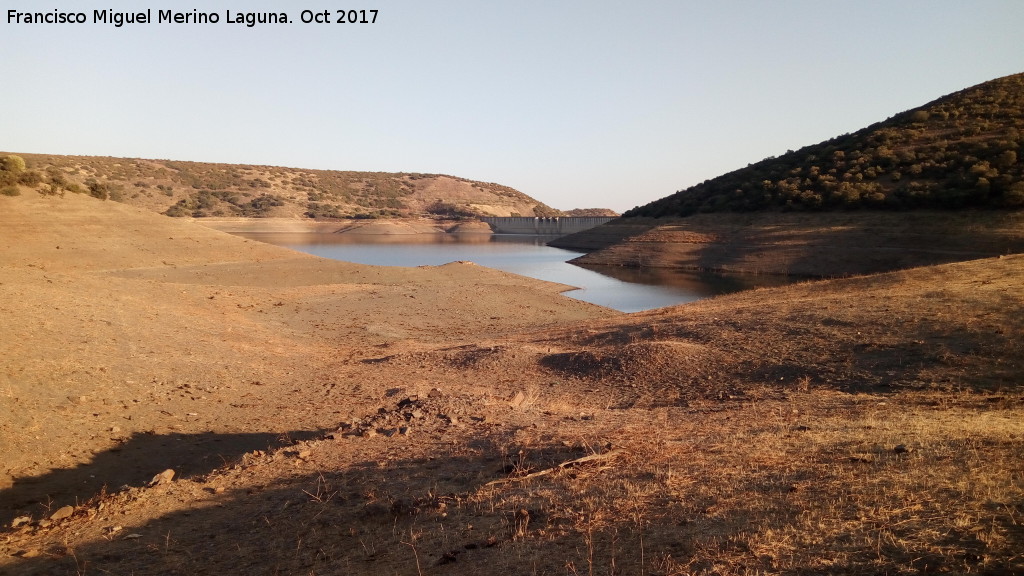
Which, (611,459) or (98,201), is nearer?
(611,459)

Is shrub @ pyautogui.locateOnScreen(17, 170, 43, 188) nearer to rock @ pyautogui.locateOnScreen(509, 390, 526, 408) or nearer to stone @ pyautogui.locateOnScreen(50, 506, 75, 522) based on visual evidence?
rock @ pyautogui.locateOnScreen(509, 390, 526, 408)

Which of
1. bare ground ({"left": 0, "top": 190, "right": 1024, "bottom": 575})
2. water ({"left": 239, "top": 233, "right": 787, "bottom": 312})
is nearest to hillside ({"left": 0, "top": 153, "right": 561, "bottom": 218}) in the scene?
water ({"left": 239, "top": 233, "right": 787, "bottom": 312})

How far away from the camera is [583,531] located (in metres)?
4.62

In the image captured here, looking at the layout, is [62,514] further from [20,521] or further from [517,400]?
[517,400]

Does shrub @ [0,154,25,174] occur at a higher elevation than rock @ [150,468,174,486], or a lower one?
higher

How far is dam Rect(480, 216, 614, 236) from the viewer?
9962cm

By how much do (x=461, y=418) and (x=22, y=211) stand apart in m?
35.3

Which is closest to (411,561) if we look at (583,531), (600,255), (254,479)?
(583,531)

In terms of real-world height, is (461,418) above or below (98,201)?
below

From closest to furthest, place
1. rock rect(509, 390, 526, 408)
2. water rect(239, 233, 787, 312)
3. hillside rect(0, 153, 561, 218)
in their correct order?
rock rect(509, 390, 526, 408) < water rect(239, 233, 787, 312) < hillside rect(0, 153, 561, 218)

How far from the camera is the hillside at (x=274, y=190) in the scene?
288 feet

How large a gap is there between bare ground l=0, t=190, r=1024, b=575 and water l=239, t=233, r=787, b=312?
632 inches

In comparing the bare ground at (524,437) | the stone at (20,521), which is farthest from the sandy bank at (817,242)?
the stone at (20,521)

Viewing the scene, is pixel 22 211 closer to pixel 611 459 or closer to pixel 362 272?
pixel 362 272
